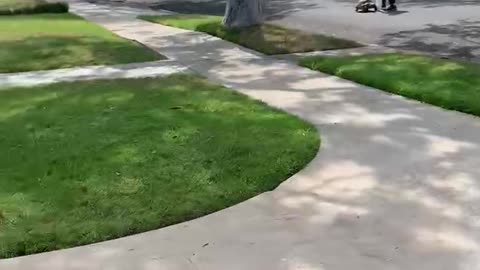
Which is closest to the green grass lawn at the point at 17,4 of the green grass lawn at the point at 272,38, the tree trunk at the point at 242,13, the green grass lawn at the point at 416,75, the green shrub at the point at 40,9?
the green shrub at the point at 40,9

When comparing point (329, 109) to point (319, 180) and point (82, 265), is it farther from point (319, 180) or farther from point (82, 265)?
point (82, 265)

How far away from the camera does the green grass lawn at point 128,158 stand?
4.55m

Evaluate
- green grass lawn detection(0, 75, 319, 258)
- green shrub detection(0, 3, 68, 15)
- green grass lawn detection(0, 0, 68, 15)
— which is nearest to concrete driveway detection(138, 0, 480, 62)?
green shrub detection(0, 3, 68, 15)

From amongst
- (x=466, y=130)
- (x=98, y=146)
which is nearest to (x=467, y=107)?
(x=466, y=130)

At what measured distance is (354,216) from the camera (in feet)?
14.7

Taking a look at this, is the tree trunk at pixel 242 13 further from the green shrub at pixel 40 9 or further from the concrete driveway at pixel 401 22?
the green shrub at pixel 40 9

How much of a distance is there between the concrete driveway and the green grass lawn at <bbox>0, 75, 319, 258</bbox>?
4.76 metres

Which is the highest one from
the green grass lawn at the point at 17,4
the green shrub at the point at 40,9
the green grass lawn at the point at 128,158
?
the green grass lawn at the point at 17,4

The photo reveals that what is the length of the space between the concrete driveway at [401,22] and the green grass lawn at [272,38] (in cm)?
77

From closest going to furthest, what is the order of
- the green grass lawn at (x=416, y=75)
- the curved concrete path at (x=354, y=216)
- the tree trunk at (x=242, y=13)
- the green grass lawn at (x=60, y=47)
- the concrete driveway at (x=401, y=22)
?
the curved concrete path at (x=354, y=216), the green grass lawn at (x=416, y=75), the green grass lawn at (x=60, y=47), the concrete driveway at (x=401, y=22), the tree trunk at (x=242, y=13)

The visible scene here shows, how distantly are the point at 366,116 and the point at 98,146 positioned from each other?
2517 mm

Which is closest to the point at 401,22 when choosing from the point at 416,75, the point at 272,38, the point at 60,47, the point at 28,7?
the point at 272,38

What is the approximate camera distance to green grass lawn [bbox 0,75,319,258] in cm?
455

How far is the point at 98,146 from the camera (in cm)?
609
